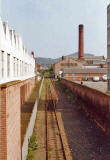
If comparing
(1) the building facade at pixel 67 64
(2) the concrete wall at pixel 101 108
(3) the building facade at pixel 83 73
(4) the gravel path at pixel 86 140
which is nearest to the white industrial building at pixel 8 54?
(4) the gravel path at pixel 86 140

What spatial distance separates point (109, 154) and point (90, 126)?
412cm

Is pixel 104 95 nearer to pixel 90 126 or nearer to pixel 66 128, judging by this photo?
pixel 90 126

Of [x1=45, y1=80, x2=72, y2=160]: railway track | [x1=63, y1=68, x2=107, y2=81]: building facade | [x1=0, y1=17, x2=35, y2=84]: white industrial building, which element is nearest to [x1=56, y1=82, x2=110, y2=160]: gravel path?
[x1=45, y1=80, x2=72, y2=160]: railway track

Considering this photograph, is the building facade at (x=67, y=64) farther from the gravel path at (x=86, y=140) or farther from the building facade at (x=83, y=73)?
the gravel path at (x=86, y=140)

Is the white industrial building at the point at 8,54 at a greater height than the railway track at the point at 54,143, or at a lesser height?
greater

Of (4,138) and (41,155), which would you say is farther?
(41,155)

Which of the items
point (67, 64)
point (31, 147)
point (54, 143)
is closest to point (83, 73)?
point (67, 64)

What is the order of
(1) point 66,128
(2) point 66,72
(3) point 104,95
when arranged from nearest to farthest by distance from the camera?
1. (3) point 104,95
2. (1) point 66,128
3. (2) point 66,72

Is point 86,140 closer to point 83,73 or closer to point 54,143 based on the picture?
point 54,143

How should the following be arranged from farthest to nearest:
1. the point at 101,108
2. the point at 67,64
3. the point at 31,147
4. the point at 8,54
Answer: the point at 67,64
the point at 101,108
the point at 8,54
the point at 31,147

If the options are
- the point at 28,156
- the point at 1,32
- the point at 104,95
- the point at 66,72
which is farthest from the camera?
the point at 66,72

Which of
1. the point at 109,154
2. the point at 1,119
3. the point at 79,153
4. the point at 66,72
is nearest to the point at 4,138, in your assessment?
the point at 1,119

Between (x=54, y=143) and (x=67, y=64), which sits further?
→ (x=67, y=64)

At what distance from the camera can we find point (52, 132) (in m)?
11.7
